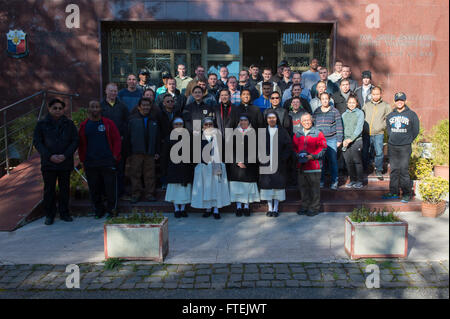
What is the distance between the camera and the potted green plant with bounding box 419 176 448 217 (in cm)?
643

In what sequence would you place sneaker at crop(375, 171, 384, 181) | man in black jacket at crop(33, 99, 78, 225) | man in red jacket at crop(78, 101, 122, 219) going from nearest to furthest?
man in black jacket at crop(33, 99, 78, 225), man in red jacket at crop(78, 101, 122, 219), sneaker at crop(375, 171, 384, 181)

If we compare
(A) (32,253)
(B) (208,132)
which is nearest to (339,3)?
(B) (208,132)

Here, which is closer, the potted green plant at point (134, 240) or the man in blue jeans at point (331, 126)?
the potted green plant at point (134, 240)

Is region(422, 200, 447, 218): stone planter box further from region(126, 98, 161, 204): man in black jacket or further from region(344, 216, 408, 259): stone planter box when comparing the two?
region(126, 98, 161, 204): man in black jacket

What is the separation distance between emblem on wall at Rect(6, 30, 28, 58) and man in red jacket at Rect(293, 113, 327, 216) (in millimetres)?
7780

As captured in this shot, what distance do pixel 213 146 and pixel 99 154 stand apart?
1.88 metres

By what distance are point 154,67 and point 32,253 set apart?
7198 mm

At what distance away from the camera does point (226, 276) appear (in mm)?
4281

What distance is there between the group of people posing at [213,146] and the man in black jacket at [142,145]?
0.7 inches

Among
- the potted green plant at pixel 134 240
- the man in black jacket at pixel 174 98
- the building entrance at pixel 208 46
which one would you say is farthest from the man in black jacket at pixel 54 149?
the building entrance at pixel 208 46

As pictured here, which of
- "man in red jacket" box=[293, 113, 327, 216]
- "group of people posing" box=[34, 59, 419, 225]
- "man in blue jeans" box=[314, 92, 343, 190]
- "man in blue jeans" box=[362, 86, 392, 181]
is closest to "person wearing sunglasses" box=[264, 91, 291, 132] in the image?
"group of people posing" box=[34, 59, 419, 225]

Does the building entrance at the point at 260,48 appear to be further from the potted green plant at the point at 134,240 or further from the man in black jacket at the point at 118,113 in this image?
the potted green plant at the point at 134,240

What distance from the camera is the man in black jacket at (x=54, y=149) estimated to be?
245 inches

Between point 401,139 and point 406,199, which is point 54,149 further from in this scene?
point 406,199
